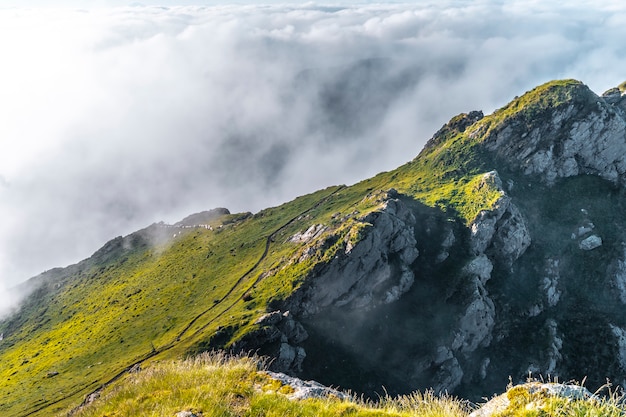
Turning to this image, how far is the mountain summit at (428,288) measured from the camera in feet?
331

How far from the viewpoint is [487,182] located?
134125mm

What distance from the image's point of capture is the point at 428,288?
383 feet

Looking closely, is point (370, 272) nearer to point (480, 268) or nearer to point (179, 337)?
point (480, 268)

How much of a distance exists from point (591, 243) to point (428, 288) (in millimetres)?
50512

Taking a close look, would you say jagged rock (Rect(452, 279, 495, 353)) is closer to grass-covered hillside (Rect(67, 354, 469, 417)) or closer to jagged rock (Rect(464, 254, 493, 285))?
jagged rock (Rect(464, 254, 493, 285))

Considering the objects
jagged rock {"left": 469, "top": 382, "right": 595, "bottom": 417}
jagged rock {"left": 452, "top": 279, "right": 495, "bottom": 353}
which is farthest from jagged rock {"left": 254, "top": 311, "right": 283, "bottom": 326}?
jagged rock {"left": 469, "top": 382, "right": 595, "bottom": 417}

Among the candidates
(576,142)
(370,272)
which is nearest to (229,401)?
(370,272)

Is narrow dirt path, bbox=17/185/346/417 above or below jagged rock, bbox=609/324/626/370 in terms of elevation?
above

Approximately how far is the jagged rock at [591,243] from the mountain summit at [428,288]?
0.39 metres

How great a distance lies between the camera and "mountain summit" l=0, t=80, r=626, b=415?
3971 inches

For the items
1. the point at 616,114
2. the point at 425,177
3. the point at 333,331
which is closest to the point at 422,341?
the point at 333,331

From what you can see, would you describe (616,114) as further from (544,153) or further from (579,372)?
(579,372)

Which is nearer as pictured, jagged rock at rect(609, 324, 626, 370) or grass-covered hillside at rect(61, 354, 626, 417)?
grass-covered hillside at rect(61, 354, 626, 417)

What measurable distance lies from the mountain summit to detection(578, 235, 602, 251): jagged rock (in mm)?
391
